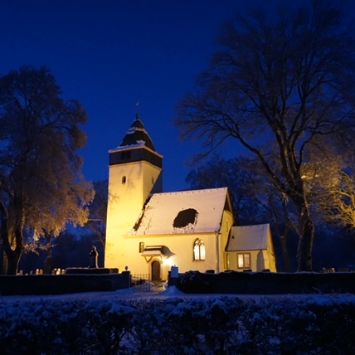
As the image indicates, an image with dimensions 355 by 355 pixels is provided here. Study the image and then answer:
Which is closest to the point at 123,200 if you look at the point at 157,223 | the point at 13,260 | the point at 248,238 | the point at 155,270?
the point at 157,223

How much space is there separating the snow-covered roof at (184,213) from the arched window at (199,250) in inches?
37.0

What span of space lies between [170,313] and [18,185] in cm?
2030

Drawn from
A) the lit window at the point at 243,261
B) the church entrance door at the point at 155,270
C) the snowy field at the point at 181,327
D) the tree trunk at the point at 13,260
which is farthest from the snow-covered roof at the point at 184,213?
the snowy field at the point at 181,327

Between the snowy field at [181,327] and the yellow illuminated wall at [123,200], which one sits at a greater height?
the yellow illuminated wall at [123,200]

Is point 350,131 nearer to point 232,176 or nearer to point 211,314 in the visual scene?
point 211,314

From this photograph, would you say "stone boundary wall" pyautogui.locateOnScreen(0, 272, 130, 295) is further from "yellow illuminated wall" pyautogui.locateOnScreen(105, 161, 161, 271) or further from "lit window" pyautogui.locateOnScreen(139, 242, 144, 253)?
"yellow illuminated wall" pyautogui.locateOnScreen(105, 161, 161, 271)

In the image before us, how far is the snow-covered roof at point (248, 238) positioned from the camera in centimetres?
3484

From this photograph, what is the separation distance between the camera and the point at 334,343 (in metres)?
Answer: 6.32

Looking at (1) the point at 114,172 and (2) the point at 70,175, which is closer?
(2) the point at 70,175

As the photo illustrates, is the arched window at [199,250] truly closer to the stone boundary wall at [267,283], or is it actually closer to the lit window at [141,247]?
the lit window at [141,247]

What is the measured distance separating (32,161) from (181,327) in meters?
20.7

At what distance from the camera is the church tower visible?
3925 cm

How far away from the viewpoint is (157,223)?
37.2 metres

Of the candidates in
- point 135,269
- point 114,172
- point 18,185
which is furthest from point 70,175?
point 114,172
